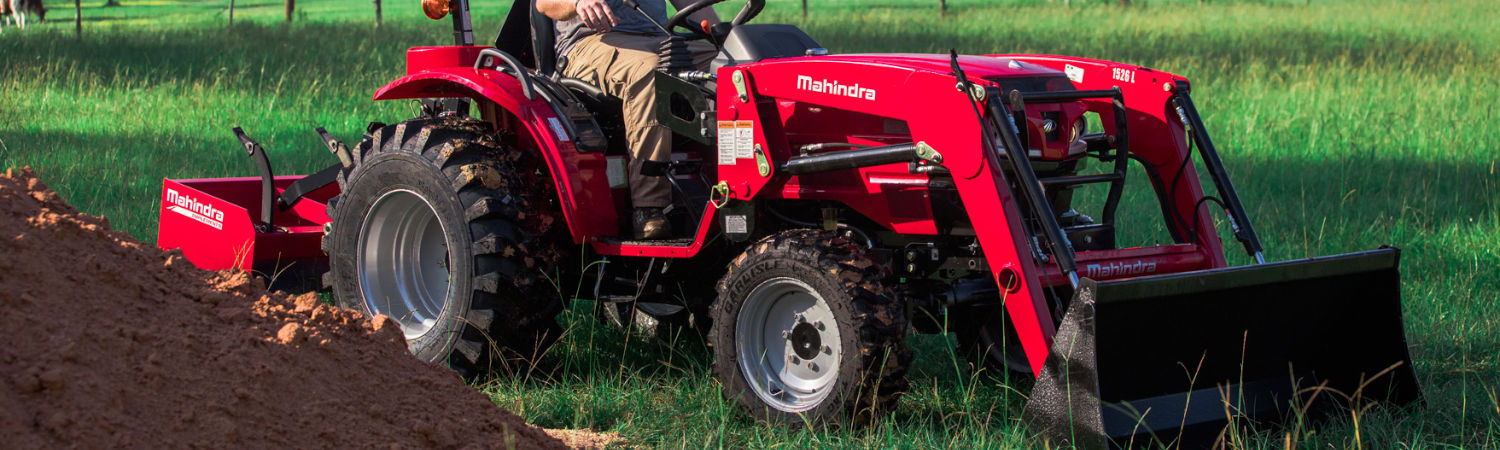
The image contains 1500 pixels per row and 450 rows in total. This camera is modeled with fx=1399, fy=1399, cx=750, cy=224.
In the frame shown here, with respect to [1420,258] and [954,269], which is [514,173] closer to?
[954,269]

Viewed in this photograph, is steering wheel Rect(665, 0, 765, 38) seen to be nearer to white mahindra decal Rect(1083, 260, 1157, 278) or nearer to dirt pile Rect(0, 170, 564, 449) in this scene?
white mahindra decal Rect(1083, 260, 1157, 278)

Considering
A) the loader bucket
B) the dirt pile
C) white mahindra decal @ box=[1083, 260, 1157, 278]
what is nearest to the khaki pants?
the dirt pile

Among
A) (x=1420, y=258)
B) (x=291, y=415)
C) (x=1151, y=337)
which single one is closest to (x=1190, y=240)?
(x=1151, y=337)

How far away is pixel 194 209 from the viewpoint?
5605 millimetres

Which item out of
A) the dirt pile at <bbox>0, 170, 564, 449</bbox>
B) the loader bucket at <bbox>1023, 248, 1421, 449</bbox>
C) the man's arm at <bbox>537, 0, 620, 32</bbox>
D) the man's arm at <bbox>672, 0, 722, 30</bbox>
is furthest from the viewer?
the man's arm at <bbox>672, 0, 722, 30</bbox>

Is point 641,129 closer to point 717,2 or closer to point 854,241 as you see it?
point 717,2

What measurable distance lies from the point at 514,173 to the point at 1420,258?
4658 millimetres

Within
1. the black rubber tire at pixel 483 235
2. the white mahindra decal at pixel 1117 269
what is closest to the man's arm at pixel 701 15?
the black rubber tire at pixel 483 235

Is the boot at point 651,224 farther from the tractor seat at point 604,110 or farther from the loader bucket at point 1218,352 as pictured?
the loader bucket at point 1218,352

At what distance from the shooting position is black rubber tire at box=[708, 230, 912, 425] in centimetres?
372

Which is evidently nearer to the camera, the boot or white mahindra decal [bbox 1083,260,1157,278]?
white mahindra decal [bbox 1083,260,1157,278]

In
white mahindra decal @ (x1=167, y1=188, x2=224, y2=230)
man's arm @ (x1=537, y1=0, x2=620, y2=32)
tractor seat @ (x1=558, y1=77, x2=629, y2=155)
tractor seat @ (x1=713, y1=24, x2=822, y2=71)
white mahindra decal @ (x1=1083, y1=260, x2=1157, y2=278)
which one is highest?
man's arm @ (x1=537, y1=0, x2=620, y2=32)

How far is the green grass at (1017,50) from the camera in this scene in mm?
4266

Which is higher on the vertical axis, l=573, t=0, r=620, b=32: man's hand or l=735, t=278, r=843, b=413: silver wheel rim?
l=573, t=0, r=620, b=32: man's hand
